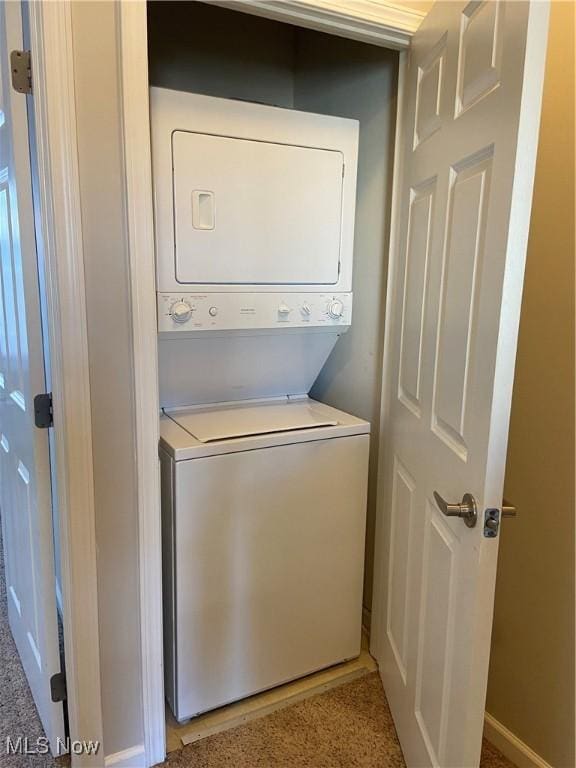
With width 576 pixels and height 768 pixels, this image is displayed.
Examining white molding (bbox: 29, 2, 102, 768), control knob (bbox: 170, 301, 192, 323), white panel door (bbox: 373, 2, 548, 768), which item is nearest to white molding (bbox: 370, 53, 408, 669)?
white panel door (bbox: 373, 2, 548, 768)

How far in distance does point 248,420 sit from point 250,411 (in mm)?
111

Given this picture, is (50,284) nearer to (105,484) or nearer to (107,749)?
(105,484)

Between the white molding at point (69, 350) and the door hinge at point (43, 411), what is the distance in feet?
0.14

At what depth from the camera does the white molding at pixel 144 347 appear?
1239 millimetres

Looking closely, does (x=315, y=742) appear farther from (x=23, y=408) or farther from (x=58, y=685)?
(x=23, y=408)

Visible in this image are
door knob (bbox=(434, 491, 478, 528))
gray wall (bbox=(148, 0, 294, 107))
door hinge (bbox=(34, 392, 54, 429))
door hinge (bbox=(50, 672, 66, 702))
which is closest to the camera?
door knob (bbox=(434, 491, 478, 528))

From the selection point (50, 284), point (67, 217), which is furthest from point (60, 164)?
point (50, 284)

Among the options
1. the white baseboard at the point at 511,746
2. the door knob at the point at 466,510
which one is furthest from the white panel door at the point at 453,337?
the white baseboard at the point at 511,746

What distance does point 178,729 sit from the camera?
1.69 m

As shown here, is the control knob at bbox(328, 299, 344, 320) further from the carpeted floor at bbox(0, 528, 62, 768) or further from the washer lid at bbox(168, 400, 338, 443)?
the carpeted floor at bbox(0, 528, 62, 768)

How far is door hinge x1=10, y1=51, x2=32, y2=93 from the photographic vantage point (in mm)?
1237

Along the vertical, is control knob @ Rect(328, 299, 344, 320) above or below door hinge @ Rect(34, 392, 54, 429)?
above

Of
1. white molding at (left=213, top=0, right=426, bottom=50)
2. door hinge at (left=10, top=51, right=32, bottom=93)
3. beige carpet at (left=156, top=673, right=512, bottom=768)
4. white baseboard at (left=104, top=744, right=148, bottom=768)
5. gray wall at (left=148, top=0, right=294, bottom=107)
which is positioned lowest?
beige carpet at (left=156, top=673, right=512, bottom=768)

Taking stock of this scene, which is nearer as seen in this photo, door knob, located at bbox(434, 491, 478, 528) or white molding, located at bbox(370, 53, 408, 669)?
door knob, located at bbox(434, 491, 478, 528)
